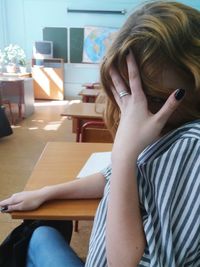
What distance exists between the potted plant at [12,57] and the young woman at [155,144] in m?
6.13

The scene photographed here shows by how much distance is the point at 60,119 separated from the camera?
491 cm

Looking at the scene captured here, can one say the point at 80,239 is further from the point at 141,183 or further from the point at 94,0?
the point at 94,0

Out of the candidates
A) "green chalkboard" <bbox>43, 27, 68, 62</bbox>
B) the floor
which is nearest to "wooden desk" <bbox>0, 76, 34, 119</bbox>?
the floor

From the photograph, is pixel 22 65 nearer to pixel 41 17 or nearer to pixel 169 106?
pixel 41 17

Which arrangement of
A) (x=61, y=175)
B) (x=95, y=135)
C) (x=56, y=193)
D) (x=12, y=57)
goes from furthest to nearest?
(x=12, y=57), (x=95, y=135), (x=61, y=175), (x=56, y=193)

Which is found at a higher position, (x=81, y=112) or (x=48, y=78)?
(x=81, y=112)

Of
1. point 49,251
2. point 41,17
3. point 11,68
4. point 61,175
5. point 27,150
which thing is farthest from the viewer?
point 41,17

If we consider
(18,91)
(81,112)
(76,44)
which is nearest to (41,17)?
(76,44)

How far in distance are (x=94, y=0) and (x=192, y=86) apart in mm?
6703

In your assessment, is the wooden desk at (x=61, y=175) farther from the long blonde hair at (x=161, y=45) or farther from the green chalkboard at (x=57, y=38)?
the green chalkboard at (x=57, y=38)

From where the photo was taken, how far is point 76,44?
687 cm

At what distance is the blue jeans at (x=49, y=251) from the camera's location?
774 mm

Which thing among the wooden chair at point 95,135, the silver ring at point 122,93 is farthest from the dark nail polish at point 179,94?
the wooden chair at point 95,135

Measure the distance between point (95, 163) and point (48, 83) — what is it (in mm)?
5728
